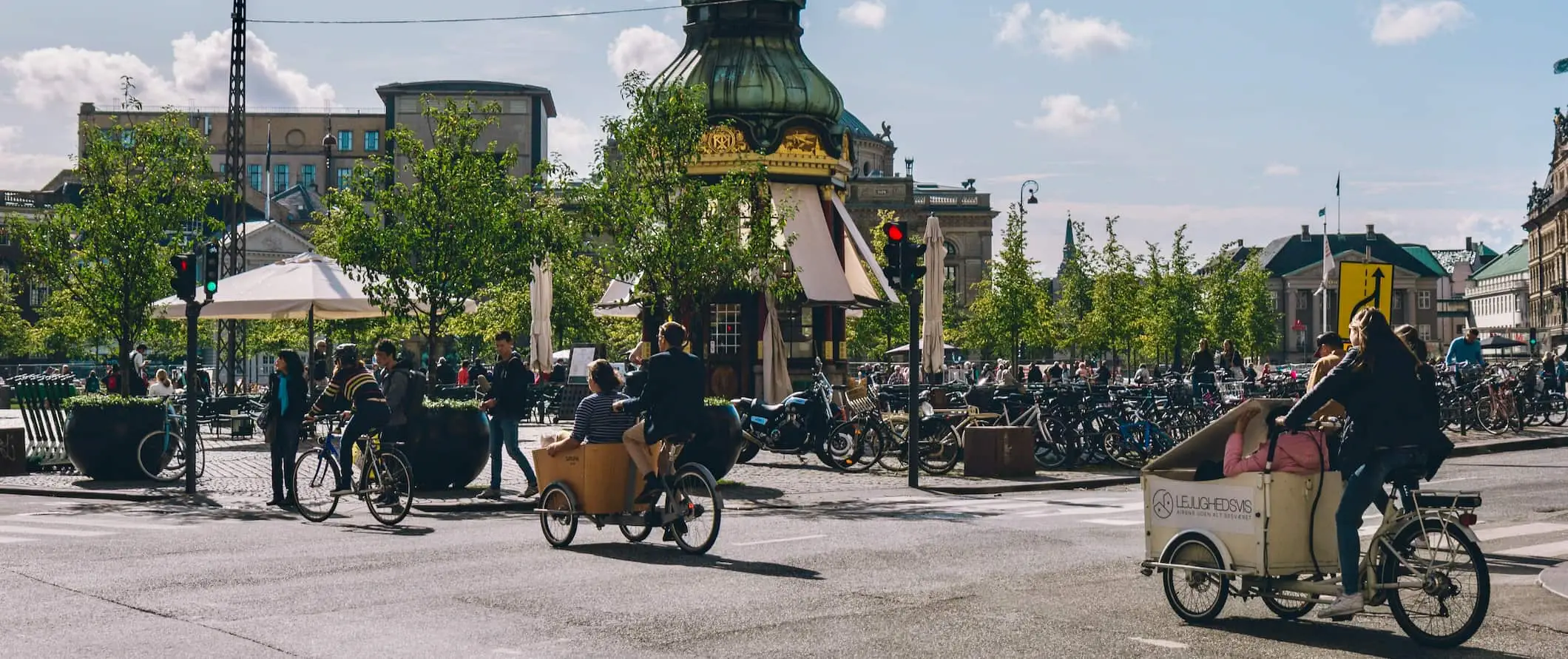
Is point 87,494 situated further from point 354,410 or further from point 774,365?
point 774,365

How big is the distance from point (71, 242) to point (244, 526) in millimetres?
9834

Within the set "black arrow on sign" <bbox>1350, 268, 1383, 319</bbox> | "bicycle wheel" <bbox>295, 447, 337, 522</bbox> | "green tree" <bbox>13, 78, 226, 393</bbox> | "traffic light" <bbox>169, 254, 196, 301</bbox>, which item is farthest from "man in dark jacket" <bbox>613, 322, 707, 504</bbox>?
"green tree" <bbox>13, 78, 226, 393</bbox>

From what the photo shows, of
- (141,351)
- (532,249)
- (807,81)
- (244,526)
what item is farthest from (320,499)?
(141,351)

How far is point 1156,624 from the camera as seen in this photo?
9.49 metres

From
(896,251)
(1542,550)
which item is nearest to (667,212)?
(896,251)

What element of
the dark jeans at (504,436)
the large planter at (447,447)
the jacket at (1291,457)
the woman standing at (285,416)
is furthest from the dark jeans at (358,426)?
the jacket at (1291,457)

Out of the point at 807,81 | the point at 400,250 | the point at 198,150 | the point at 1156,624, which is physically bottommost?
the point at 1156,624

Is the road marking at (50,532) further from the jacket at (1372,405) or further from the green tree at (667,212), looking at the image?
the jacket at (1372,405)

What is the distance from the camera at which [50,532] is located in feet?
48.5

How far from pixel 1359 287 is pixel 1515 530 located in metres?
2.55

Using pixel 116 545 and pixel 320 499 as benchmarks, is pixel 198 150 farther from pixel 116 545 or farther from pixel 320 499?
pixel 116 545

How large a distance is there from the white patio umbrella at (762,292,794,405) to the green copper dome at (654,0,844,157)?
5389 mm

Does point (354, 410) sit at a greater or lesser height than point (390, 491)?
greater

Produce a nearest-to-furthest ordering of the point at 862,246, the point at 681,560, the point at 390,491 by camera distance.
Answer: the point at 681,560, the point at 390,491, the point at 862,246
